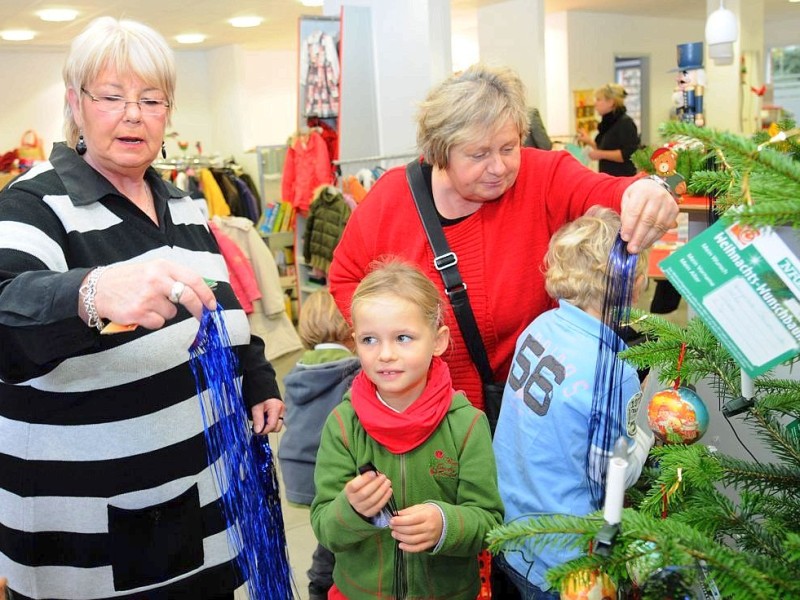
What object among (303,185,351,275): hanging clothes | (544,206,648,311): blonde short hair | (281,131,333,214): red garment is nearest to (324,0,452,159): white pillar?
(281,131,333,214): red garment

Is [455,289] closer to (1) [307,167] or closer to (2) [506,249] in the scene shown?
(2) [506,249]

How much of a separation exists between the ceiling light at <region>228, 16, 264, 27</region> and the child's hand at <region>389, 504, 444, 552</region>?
8.44m

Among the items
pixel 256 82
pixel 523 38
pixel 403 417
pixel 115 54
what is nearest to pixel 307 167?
pixel 523 38

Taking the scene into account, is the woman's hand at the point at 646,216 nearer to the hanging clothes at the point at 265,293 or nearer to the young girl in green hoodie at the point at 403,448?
the young girl in green hoodie at the point at 403,448

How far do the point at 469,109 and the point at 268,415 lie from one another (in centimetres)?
78

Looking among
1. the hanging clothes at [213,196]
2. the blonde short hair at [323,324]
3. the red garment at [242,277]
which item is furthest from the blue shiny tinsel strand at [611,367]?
the hanging clothes at [213,196]

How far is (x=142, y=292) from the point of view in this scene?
1.09 m

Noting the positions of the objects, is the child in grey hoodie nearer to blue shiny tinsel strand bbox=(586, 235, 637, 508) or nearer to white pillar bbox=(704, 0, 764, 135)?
blue shiny tinsel strand bbox=(586, 235, 637, 508)

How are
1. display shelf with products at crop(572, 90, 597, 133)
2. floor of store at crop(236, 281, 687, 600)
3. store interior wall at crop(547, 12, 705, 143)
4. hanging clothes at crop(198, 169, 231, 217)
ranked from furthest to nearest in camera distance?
store interior wall at crop(547, 12, 705, 143), display shelf with products at crop(572, 90, 597, 133), hanging clothes at crop(198, 169, 231, 217), floor of store at crop(236, 281, 687, 600)

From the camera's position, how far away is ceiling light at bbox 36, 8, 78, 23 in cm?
770

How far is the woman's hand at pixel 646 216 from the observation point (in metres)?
1.32

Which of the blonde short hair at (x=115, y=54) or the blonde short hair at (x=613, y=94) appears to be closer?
Result: the blonde short hair at (x=115, y=54)

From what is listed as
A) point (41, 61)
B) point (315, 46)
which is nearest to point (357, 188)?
point (315, 46)

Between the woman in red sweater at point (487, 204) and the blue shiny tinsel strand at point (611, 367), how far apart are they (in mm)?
324
